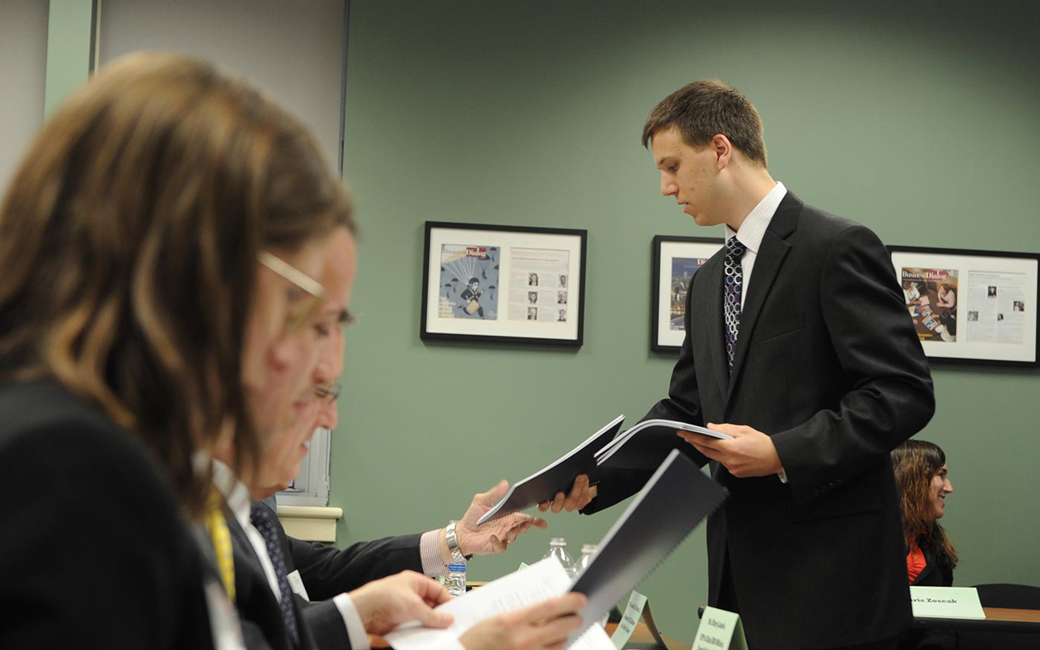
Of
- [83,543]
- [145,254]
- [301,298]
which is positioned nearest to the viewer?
[83,543]

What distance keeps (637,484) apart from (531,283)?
2036 mm

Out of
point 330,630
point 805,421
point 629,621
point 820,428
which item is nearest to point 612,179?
point 805,421

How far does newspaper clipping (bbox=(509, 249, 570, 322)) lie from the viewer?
450 centimetres

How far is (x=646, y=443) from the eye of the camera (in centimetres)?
227

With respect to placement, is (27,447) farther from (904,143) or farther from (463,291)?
(904,143)

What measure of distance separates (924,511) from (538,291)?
1.95 m

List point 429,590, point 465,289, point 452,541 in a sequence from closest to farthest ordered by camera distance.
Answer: point 429,590 → point 452,541 → point 465,289

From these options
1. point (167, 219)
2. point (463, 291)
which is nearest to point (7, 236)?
point (167, 219)

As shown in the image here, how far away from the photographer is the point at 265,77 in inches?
186

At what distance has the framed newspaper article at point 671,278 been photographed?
4504 millimetres

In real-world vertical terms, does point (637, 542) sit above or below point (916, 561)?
above

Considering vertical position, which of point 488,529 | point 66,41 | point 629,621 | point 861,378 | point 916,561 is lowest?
point 916,561

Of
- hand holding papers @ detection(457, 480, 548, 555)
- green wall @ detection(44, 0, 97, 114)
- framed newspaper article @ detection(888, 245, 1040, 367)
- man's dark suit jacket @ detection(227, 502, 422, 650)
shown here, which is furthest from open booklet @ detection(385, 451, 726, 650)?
green wall @ detection(44, 0, 97, 114)

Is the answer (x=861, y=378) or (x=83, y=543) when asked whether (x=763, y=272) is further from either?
(x=83, y=543)
